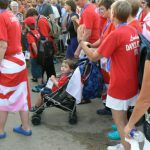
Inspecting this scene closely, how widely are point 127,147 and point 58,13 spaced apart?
24.6 feet

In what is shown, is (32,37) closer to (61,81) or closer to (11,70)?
(61,81)

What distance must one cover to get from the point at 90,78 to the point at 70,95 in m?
0.38

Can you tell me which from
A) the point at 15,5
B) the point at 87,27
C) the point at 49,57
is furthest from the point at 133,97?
the point at 15,5

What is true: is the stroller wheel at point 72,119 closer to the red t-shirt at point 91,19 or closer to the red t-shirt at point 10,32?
the red t-shirt at point 10,32

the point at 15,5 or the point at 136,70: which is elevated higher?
the point at 136,70

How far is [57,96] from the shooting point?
4605 mm

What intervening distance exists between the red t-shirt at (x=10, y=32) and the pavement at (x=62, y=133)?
1.16 metres

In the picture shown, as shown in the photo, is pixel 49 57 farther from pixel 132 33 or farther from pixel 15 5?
pixel 132 33

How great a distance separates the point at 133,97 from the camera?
3.32m

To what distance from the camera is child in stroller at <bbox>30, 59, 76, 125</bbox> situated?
4.61 meters

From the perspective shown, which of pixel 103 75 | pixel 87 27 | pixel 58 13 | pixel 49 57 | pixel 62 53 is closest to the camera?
pixel 103 75

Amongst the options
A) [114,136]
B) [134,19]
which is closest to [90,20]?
[134,19]

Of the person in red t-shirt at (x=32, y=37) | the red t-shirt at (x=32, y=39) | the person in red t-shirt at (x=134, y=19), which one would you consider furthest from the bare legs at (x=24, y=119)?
the red t-shirt at (x=32, y=39)

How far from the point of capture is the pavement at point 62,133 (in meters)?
4.09
